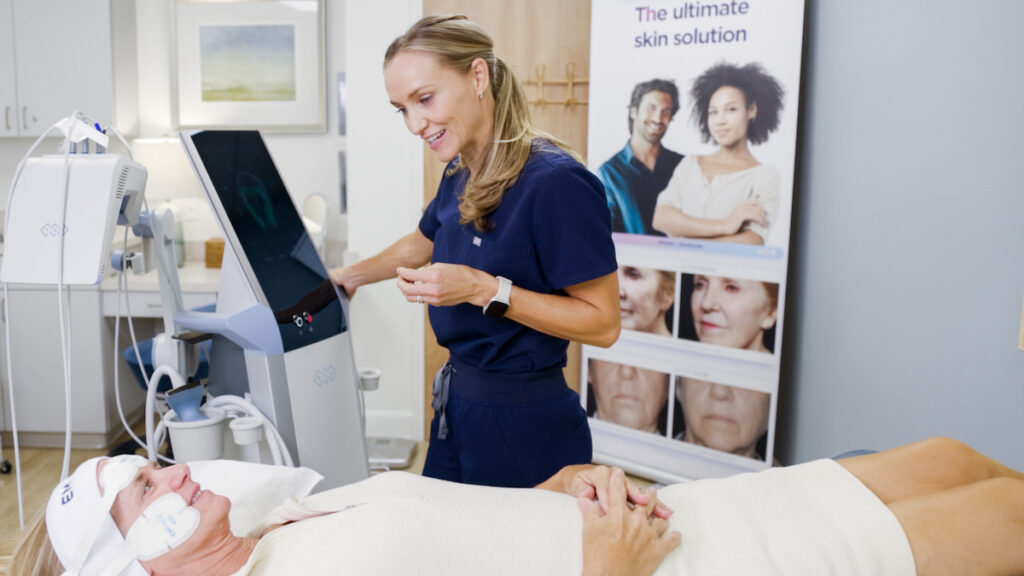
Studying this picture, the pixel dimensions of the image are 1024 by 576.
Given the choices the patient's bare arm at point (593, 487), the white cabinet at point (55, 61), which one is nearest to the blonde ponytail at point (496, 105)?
the patient's bare arm at point (593, 487)

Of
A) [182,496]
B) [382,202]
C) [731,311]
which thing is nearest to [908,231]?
[731,311]

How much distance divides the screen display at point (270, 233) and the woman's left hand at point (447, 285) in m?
0.35

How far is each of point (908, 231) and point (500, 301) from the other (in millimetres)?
1193

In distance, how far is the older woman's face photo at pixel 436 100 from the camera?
130 cm

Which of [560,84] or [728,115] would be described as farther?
[560,84]

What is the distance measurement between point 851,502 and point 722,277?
Answer: 1.40 metres

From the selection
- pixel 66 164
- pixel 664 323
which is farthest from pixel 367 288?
pixel 66 164

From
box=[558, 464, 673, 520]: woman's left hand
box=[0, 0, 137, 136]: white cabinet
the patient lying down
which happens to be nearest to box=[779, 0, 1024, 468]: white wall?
the patient lying down

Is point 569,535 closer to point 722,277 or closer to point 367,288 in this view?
point 722,277

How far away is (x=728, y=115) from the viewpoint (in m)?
2.54

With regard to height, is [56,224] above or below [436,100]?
below

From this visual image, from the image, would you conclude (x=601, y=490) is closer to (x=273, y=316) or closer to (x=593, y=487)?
(x=593, y=487)

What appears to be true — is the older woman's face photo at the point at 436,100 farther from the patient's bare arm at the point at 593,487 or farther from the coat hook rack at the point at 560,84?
the coat hook rack at the point at 560,84

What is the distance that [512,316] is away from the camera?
1295 millimetres
